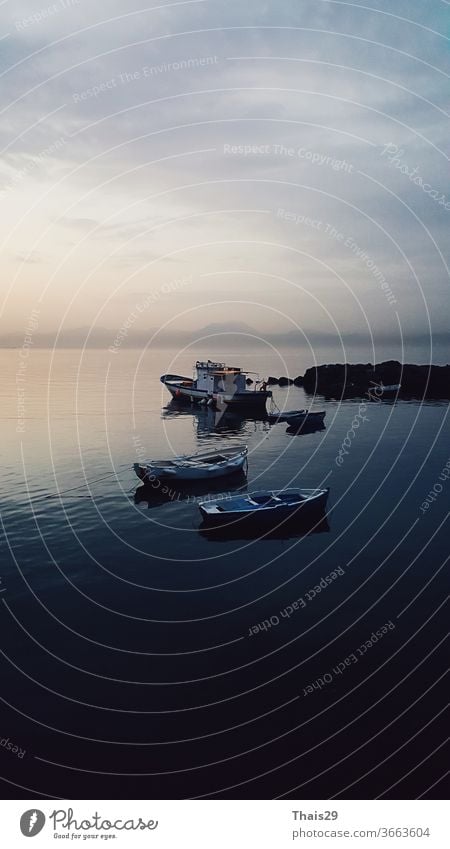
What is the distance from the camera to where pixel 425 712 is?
2077 cm

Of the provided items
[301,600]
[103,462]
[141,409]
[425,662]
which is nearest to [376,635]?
[425,662]

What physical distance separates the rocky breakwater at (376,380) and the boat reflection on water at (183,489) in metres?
96.0

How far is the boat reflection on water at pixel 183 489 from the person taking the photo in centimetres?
4981

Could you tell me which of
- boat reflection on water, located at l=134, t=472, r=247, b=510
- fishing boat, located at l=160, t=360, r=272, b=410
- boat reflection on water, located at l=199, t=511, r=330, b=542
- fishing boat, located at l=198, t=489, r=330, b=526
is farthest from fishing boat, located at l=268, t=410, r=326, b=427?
boat reflection on water, located at l=199, t=511, r=330, b=542

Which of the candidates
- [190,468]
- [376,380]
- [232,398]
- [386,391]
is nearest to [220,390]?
[232,398]

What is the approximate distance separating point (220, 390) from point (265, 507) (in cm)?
8640

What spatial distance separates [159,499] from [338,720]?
31263 millimetres

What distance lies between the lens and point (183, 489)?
53.6 meters

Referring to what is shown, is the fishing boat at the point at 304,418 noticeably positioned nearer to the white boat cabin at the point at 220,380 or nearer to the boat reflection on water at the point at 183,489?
the white boat cabin at the point at 220,380

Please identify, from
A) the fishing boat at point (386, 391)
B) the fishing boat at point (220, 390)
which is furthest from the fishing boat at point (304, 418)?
the fishing boat at point (386, 391)

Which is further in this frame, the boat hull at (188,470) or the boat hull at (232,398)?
the boat hull at (232,398)

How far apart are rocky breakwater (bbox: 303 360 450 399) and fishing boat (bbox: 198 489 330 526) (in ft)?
344

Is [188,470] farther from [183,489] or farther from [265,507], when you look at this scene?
[265,507]
